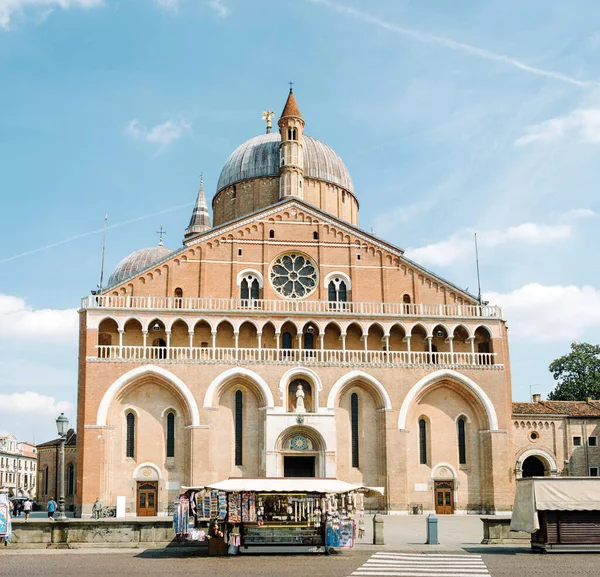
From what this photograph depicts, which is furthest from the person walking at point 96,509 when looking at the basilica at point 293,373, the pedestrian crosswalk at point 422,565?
the pedestrian crosswalk at point 422,565

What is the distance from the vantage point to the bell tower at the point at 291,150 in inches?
1962

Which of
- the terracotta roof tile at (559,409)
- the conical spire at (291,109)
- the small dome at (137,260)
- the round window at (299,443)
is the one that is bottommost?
the round window at (299,443)

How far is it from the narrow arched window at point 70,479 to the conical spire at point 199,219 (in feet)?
76.4

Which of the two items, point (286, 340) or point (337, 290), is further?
point (337, 290)

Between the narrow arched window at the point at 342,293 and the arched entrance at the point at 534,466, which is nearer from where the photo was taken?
the narrow arched window at the point at 342,293

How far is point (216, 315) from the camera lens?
139 feet

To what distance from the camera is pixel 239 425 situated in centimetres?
4209

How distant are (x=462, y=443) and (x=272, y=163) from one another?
23.9 metres

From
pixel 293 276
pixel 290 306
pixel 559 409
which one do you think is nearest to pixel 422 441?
pixel 290 306

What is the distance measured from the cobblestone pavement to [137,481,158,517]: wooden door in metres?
17.5

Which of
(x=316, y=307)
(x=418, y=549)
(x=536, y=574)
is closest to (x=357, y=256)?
(x=316, y=307)

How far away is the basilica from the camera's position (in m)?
41.0

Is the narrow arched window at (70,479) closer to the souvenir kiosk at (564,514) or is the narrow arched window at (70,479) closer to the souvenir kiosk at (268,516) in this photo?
the souvenir kiosk at (268,516)

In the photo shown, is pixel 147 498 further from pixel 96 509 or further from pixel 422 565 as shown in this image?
pixel 422 565
